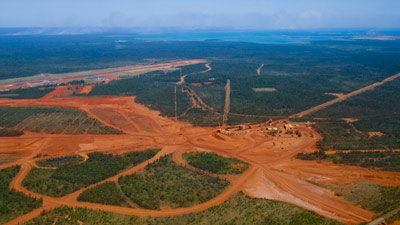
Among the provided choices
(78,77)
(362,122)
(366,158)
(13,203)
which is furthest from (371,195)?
(78,77)

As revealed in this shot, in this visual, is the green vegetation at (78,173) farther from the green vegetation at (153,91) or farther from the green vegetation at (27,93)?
the green vegetation at (27,93)

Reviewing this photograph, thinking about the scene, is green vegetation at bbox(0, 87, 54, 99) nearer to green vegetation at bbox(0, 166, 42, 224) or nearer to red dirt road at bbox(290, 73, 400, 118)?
green vegetation at bbox(0, 166, 42, 224)

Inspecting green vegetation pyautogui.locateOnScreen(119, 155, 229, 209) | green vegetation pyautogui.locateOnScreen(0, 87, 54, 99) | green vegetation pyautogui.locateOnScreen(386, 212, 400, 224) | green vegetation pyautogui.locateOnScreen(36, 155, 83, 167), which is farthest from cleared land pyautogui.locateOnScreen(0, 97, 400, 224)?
green vegetation pyautogui.locateOnScreen(0, 87, 54, 99)

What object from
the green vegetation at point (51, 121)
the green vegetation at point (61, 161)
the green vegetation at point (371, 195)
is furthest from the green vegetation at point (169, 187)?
the green vegetation at point (51, 121)

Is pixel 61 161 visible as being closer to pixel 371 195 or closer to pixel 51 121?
pixel 51 121

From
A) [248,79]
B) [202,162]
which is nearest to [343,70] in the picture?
[248,79]
